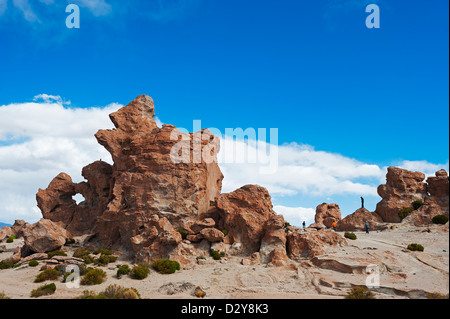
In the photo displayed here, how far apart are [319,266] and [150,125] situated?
91.6 feet

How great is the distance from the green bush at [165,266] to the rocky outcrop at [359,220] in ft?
96.2

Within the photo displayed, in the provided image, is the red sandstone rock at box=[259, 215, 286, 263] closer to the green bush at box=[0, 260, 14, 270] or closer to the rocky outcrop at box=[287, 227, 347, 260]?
the rocky outcrop at box=[287, 227, 347, 260]

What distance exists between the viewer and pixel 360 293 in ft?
65.2

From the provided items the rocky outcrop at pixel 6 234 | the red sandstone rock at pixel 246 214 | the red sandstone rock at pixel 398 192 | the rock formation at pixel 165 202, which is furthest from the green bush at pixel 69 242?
the red sandstone rock at pixel 398 192

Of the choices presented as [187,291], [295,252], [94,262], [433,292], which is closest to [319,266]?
[295,252]

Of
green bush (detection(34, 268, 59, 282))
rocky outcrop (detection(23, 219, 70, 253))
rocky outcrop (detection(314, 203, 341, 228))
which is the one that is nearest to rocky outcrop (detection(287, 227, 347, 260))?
green bush (detection(34, 268, 59, 282))

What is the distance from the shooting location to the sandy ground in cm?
2103

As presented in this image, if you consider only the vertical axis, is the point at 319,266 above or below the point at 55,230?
below

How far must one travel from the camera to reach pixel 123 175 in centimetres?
3631

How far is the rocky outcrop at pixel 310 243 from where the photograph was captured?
28.6 metres

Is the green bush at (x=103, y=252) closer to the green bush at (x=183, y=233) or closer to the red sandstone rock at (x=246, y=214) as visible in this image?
the green bush at (x=183, y=233)

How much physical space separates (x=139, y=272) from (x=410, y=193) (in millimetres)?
39897

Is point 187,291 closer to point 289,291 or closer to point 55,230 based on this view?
point 289,291
